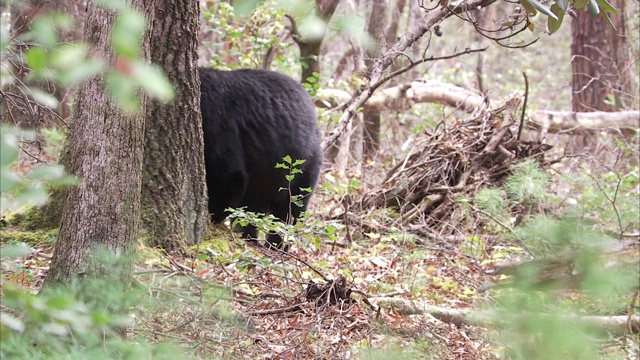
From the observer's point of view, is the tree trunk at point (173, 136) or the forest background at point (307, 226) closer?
the forest background at point (307, 226)

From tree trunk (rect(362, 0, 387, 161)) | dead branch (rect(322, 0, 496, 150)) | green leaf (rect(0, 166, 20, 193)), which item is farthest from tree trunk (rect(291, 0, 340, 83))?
green leaf (rect(0, 166, 20, 193))

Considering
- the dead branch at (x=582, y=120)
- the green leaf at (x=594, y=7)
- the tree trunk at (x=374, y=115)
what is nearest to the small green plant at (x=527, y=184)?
the dead branch at (x=582, y=120)

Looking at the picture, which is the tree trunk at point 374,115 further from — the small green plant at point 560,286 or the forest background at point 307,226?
the small green plant at point 560,286

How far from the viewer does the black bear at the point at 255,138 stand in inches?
241

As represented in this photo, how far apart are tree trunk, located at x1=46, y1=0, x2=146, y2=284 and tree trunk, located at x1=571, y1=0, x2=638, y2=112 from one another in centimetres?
943

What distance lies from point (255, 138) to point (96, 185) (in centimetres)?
333

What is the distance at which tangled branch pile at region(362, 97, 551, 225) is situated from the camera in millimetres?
7426

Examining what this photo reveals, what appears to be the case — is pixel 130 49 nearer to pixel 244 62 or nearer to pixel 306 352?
pixel 306 352

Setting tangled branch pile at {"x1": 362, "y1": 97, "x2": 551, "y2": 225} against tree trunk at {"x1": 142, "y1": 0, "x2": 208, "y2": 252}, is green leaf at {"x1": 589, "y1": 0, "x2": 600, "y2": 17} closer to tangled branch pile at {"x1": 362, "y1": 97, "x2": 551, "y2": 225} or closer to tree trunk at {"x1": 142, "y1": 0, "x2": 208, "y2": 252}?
tree trunk at {"x1": 142, "y1": 0, "x2": 208, "y2": 252}

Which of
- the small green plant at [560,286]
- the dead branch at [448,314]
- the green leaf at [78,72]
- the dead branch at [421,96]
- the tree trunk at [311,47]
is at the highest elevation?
the tree trunk at [311,47]

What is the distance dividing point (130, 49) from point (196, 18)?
3744 millimetres

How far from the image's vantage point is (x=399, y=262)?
5906 millimetres

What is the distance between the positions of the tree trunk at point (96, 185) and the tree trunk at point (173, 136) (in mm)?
1396

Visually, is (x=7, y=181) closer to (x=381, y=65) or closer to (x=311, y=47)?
(x=381, y=65)
